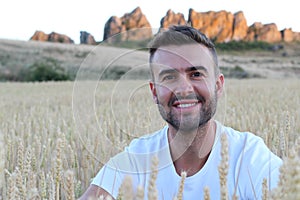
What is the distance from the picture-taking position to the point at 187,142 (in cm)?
205

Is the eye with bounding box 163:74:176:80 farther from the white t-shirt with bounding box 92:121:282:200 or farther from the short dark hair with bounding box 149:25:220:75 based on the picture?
the white t-shirt with bounding box 92:121:282:200

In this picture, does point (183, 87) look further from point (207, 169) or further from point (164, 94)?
point (207, 169)

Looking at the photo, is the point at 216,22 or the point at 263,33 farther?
the point at 216,22

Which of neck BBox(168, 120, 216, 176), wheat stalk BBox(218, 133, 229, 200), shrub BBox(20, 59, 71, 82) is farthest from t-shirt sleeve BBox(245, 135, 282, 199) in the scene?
shrub BBox(20, 59, 71, 82)

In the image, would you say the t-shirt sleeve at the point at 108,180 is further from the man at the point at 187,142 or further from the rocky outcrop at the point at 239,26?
the rocky outcrop at the point at 239,26

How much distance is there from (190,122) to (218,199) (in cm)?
35

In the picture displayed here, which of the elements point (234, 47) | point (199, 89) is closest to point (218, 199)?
point (199, 89)

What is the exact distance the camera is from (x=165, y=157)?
2.07m

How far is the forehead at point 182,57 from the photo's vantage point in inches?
79.0

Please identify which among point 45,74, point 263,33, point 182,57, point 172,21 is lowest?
point 182,57

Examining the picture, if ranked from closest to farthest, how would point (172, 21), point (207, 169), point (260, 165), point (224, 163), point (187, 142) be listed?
point (224, 163), point (260, 165), point (207, 169), point (187, 142), point (172, 21)

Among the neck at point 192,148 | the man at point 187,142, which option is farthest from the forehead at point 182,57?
the neck at point 192,148

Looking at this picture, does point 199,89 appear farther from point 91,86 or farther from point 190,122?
point 91,86

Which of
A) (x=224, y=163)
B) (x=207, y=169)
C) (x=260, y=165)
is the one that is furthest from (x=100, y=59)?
(x=224, y=163)
